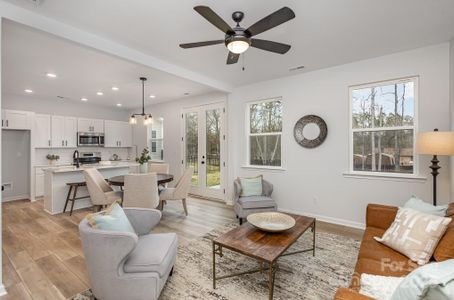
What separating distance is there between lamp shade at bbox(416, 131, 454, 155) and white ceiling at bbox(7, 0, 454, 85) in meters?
1.26

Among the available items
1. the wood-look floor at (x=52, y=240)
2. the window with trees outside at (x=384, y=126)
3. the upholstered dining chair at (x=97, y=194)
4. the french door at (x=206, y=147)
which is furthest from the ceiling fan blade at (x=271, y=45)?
the upholstered dining chair at (x=97, y=194)

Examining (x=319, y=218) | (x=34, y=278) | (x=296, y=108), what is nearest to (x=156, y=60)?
(x=296, y=108)

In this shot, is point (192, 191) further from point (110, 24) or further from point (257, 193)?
point (110, 24)

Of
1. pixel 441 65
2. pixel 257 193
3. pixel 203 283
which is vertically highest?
pixel 441 65

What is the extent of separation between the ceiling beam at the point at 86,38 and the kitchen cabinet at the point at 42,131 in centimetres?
415

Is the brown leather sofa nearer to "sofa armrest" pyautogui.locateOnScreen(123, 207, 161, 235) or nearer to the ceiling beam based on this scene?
"sofa armrest" pyautogui.locateOnScreen(123, 207, 161, 235)

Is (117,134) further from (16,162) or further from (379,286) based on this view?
(379,286)

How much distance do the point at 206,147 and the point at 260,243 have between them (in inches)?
149

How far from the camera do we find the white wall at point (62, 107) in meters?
5.41

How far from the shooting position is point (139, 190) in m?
3.45

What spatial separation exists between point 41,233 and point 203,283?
9.37 ft

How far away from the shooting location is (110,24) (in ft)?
8.11

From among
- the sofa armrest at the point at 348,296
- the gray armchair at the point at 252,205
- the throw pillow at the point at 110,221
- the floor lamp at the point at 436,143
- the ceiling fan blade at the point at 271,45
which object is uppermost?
the ceiling fan blade at the point at 271,45

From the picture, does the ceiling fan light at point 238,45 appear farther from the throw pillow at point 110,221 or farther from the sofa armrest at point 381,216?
the sofa armrest at point 381,216
